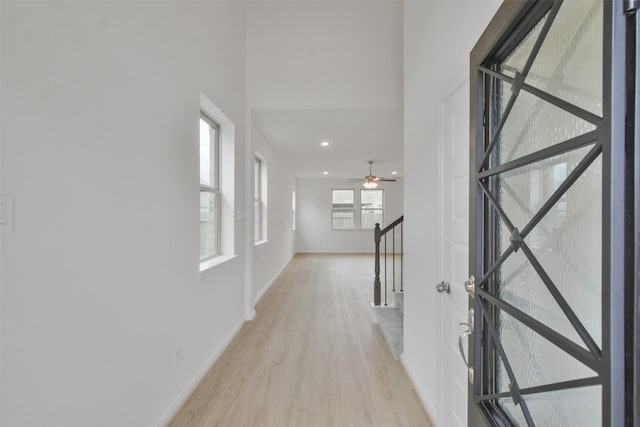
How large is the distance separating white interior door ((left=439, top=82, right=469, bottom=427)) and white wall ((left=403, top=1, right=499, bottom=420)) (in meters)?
0.08

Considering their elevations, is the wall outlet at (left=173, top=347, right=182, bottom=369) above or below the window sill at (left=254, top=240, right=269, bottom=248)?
below

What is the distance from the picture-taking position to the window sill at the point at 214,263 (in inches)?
94.3

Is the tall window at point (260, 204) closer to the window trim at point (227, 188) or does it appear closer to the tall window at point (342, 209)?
the window trim at point (227, 188)

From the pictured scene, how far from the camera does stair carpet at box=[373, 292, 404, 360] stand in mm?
2670

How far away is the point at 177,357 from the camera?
1931 millimetres

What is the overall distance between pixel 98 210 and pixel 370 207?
9548 millimetres

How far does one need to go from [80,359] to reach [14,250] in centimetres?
53

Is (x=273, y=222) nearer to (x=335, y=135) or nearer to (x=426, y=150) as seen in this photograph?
(x=335, y=135)

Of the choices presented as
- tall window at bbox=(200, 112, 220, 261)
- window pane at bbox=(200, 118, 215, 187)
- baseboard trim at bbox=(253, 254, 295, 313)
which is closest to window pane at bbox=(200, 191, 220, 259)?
tall window at bbox=(200, 112, 220, 261)

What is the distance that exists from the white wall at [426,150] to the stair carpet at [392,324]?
192 millimetres

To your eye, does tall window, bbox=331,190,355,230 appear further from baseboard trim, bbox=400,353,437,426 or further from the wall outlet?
the wall outlet

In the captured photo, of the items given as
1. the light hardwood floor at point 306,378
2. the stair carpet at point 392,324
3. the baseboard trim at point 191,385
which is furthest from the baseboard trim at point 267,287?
the stair carpet at point 392,324

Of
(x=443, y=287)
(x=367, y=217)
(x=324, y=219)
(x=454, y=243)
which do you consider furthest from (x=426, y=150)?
(x=367, y=217)

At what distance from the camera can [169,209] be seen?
1.83 m
